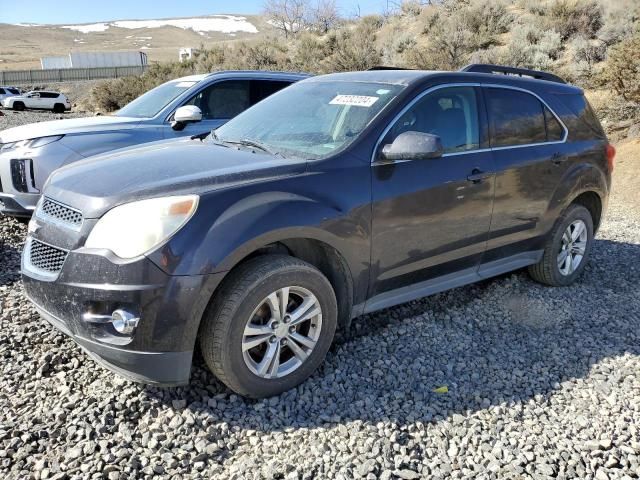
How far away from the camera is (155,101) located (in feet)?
24.0

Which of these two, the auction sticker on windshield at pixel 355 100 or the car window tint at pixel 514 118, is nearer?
the auction sticker on windshield at pixel 355 100

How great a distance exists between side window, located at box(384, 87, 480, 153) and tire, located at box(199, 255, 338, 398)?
127 centimetres

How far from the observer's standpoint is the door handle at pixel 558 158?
462 centimetres

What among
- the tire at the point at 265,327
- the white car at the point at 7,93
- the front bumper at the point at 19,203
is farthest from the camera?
the white car at the point at 7,93

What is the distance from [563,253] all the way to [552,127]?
115cm

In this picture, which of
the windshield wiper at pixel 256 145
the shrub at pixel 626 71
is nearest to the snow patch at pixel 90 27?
the shrub at pixel 626 71

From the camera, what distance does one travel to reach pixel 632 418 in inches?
126

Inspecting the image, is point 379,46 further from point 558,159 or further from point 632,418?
point 632,418

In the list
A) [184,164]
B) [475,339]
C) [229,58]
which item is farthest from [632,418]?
[229,58]

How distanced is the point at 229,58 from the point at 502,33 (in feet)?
49.0

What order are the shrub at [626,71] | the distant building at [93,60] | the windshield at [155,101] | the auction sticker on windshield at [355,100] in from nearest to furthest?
the auction sticker on windshield at [355,100] → the windshield at [155,101] → the shrub at [626,71] → the distant building at [93,60]

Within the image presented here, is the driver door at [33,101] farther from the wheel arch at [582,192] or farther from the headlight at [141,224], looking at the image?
the headlight at [141,224]

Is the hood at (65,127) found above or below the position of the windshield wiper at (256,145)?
below

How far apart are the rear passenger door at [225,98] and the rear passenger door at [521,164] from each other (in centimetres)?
388
